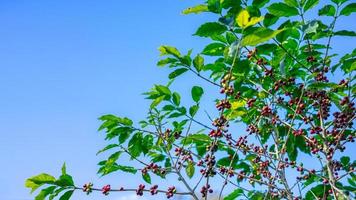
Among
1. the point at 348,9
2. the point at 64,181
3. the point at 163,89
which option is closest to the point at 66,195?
the point at 64,181

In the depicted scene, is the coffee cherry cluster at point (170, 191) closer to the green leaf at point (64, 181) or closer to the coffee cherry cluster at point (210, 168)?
the coffee cherry cluster at point (210, 168)

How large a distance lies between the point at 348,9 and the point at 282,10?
32.0 inches

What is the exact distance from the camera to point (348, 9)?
3.92 meters

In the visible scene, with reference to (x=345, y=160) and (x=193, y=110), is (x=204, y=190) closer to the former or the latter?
(x=193, y=110)

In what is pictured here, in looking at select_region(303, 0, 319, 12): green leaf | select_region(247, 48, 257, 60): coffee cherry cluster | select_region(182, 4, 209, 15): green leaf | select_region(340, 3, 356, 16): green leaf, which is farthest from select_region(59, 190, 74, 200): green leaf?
select_region(340, 3, 356, 16): green leaf

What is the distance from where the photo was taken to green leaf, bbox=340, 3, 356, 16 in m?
3.92

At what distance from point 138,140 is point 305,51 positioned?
2.11 m

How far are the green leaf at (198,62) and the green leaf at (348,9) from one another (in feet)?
4.91

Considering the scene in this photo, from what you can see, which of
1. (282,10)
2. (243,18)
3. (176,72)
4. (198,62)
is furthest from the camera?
(176,72)

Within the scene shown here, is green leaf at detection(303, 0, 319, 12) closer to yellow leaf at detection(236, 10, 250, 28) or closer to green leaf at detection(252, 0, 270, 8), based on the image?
green leaf at detection(252, 0, 270, 8)

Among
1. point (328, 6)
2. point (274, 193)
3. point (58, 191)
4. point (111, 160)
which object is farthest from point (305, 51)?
point (58, 191)

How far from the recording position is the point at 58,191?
3764 millimetres

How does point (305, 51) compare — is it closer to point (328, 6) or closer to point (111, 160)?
point (328, 6)

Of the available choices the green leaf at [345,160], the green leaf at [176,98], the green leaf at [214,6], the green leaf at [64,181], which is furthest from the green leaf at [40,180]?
the green leaf at [345,160]
